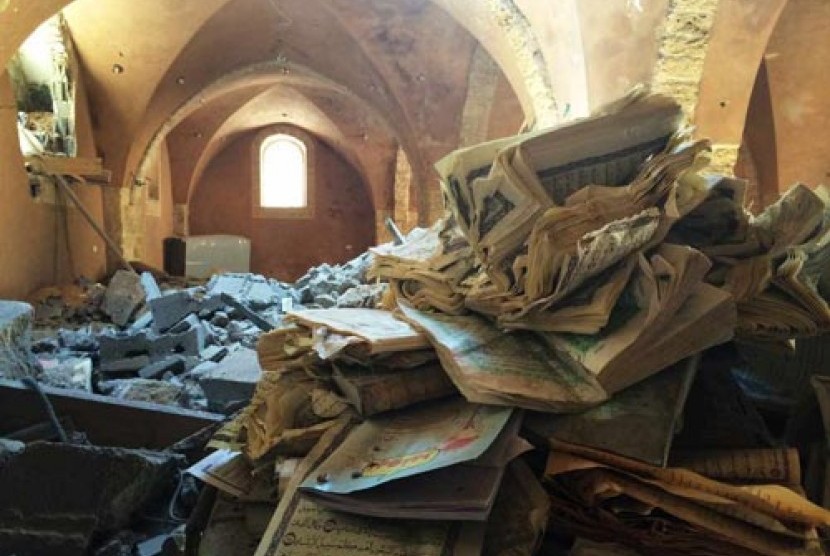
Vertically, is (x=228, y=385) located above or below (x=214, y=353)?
above

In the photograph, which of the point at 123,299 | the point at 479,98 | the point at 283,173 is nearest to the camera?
the point at 123,299

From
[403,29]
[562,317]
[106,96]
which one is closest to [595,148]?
[562,317]

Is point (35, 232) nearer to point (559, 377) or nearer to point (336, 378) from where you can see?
point (336, 378)

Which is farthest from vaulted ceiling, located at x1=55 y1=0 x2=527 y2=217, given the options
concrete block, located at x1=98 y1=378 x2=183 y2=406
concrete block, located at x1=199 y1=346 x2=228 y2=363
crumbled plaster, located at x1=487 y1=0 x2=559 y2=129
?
concrete block, located at x1=98 y1=378 x2=183 y2=406

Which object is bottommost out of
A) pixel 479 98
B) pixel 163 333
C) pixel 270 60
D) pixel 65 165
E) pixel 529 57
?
pixel 163 333

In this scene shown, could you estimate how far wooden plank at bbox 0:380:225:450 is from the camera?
8.97 feet

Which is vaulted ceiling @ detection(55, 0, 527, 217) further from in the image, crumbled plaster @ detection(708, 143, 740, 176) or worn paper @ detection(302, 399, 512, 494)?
worn paper @ detection(302, 399, 512, 494)

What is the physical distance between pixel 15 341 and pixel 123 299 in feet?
11.1

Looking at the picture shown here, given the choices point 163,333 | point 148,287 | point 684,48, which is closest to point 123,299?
point 148,287

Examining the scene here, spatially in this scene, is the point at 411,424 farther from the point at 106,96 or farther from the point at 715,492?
the point at 106,96

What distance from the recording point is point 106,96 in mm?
9289

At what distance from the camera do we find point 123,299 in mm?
7031

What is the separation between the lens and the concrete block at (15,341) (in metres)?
3.54

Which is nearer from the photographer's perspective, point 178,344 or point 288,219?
point 178,344
